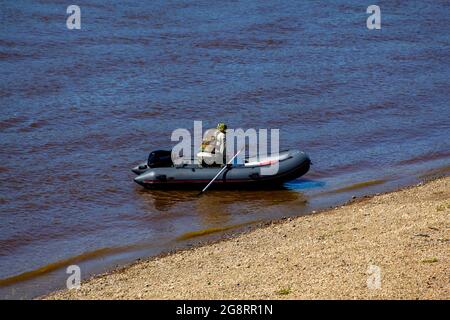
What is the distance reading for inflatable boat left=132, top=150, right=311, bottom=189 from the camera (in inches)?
625

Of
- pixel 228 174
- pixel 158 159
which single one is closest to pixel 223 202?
pixel 228 174

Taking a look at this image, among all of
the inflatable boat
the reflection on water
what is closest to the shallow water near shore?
the reflection on water

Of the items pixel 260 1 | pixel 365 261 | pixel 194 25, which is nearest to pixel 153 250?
pixel 365 261

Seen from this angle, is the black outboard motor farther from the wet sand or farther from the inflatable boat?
the wet sand

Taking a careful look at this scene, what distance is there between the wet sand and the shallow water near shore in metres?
1.01

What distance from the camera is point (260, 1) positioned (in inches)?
1262

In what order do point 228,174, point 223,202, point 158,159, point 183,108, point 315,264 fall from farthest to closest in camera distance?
point 183,108, point 158,159, point 228,174, point 223,202, point 315,264

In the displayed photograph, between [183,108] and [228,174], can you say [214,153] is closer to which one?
[228,174]

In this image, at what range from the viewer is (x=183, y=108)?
21.5m

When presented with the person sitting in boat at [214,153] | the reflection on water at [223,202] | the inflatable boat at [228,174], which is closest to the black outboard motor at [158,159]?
the inflatable boat at [228,174]

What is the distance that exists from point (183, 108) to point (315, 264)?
1097cm

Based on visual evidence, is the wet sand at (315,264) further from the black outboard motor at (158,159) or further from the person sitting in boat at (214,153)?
the black outboard motor at (158,159)

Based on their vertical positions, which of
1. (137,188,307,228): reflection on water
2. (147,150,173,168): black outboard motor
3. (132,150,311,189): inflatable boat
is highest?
(147,150,173,168): black outboard motor

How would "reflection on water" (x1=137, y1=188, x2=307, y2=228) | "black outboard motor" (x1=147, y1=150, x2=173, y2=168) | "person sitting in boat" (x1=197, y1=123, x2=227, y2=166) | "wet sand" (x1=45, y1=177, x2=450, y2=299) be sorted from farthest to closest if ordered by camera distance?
Answer: "black outboard motor" (x1=147, y1=150, x2=173, y2=168) → "person sitting in boat" (x1=197, y1=123, x2=227, y2=166) → "reflection on water" (x1=137, y1=188, x2=307, y2=228) → "wet sand" (x1=45, y1=177, x2=450, y2=299)
